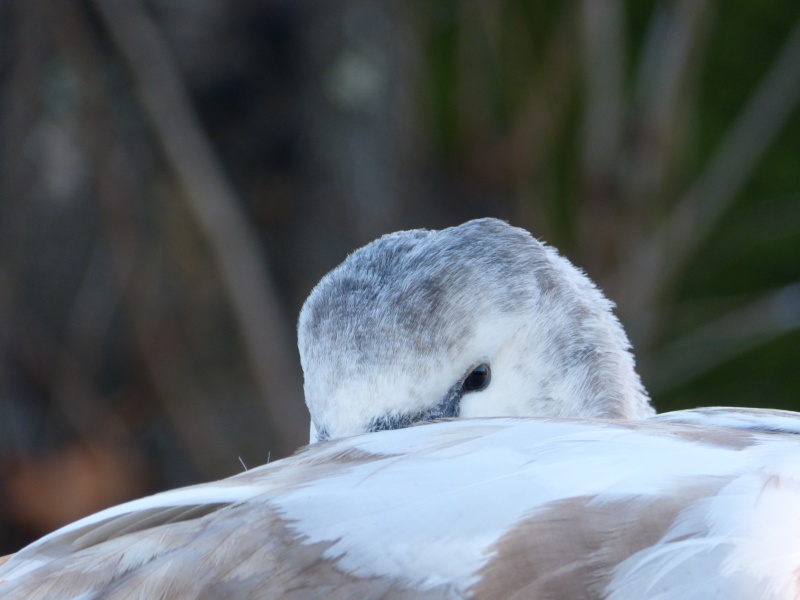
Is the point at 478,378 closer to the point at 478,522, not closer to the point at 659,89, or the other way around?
the point at 478,522

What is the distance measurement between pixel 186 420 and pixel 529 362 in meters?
1.42

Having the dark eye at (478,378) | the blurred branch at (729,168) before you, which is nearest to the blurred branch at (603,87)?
the blurred branch at (729,168)

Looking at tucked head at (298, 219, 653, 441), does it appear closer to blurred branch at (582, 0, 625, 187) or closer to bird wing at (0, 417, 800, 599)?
bird wing at (0, 417, 800, 599)

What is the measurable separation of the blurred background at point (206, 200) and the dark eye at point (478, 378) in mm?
1270

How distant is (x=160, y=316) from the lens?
2.64 m

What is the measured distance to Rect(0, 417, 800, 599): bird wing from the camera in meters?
0.71

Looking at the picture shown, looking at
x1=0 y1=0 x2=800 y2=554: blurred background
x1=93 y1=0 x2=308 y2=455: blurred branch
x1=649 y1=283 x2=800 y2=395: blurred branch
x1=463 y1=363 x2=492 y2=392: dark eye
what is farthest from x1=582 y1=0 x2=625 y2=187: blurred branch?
x1=463 y1=363 x2=492 y2=392: dark eye

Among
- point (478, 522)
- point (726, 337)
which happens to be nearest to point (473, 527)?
point (478, 522)

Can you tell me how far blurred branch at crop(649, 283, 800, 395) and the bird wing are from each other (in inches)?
92.0

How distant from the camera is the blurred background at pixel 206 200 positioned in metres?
2.52

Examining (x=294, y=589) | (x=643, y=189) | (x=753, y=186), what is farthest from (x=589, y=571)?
(x=753, y=186)

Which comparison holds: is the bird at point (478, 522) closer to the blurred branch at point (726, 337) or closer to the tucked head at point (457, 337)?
the tucked head at point (457, 337)

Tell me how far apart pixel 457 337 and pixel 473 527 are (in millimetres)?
633

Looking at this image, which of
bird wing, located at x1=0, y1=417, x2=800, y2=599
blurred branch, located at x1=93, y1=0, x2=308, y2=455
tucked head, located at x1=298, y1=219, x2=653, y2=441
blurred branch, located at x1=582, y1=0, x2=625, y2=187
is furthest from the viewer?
blurred branch, located at x1=582, y1=0, x2=625, y2=187
